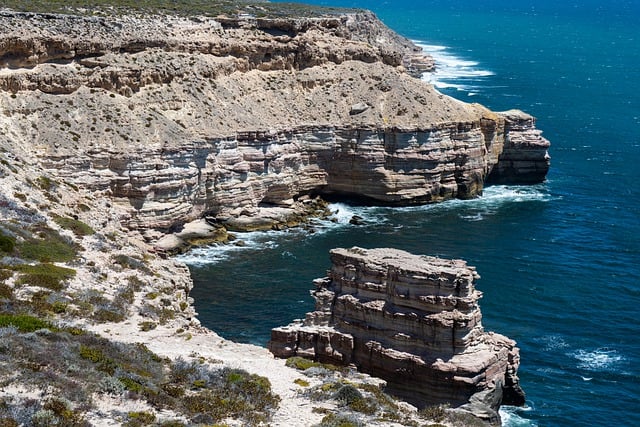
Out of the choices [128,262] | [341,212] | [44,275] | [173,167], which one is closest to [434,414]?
[44,275]

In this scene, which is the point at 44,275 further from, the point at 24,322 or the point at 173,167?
the point at 173,167

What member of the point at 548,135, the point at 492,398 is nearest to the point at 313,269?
the point at 492,398

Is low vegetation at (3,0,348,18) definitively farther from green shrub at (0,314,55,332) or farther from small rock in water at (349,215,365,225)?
green shrub at (0,314,55,332)

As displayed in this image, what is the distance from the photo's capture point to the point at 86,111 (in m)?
83.1

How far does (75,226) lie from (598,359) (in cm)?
3139

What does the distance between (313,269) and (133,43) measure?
1036 inches

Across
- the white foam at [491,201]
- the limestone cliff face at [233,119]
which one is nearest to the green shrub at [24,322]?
the limestone cliff face at [233,119]

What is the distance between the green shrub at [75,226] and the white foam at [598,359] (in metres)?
29.4

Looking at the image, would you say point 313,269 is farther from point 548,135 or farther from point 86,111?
point 548,135

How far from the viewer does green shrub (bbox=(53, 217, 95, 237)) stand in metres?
57.1

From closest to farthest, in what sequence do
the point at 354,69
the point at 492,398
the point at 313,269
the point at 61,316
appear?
1. the point at 61,316
2. the point at 492,398
3. the point at 313,269
4. the point at 354,69

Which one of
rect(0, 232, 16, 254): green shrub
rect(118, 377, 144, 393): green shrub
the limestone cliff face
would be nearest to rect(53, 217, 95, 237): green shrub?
rect(0, 232, 16, 254): green shrub

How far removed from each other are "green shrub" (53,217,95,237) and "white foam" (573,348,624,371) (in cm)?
2936

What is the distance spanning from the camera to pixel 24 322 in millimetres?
39438
